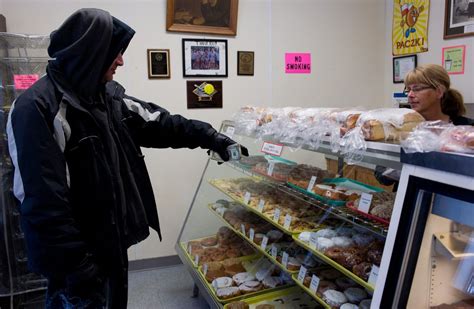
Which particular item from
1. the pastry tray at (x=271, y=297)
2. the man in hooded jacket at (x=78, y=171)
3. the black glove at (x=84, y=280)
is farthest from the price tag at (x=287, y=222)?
the black glove at (x=84, y=280)

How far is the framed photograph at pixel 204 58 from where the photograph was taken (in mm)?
3363

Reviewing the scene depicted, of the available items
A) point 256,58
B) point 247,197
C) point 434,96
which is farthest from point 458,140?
point 256,58

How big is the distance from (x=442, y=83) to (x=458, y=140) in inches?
65.5

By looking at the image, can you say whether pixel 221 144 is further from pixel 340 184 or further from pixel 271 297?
pixel 271 297

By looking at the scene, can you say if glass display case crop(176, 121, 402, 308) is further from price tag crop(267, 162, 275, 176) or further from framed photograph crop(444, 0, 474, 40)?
framed photograph crop(444, 0, 474, 40)

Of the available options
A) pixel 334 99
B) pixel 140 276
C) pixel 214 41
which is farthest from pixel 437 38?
pixel 140 276

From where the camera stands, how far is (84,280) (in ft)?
4.76

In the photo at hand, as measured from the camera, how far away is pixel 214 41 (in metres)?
3.42

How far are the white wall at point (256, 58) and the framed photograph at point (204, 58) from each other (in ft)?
0.22

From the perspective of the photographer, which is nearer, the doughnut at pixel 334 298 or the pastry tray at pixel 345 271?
the pastry tray at pixel 345 271

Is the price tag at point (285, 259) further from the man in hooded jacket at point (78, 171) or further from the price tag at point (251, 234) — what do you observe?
the man in hooded jacket at point (78, 171)

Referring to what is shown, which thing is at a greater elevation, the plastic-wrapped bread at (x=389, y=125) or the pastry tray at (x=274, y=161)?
the plastic-wrapped bread at (x=389, y=125)

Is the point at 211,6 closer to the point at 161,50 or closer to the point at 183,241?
the point at 161,50

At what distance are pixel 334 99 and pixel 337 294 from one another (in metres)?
2.66
